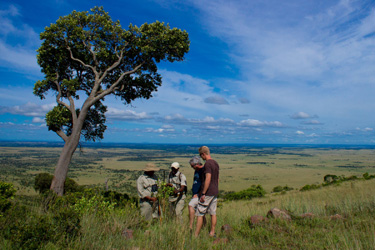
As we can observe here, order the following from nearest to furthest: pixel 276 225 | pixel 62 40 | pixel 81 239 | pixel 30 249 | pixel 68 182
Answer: pixel 30 249
pixel 81 239
pixel 276 225
pixel 62 40
pixel 68 182

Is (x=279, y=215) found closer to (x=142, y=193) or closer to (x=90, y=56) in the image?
(x=142, y=193)

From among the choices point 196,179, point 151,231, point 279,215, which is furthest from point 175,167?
point 279,215

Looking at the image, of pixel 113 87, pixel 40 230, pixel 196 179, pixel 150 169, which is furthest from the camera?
pixel 113 87

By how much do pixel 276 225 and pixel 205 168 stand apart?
242 centimetres

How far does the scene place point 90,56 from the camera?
41.5ft

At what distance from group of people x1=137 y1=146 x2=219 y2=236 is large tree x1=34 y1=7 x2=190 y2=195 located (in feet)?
19.1

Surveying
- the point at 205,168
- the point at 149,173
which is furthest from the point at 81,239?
the point at 205,168

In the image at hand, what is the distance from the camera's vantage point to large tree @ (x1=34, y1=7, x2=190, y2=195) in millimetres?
11539

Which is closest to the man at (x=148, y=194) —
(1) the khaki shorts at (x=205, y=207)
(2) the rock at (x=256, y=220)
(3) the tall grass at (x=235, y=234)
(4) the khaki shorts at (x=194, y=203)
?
(3) the tall grass at (x=235, y=234)

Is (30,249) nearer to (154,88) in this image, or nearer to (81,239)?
(81,239)

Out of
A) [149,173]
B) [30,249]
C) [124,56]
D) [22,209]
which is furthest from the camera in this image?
[124,56]

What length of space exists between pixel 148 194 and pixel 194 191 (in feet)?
4.26

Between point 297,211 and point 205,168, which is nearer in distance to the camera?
point 205,168

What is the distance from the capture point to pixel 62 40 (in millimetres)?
12023
